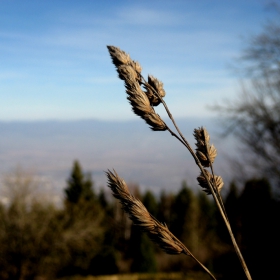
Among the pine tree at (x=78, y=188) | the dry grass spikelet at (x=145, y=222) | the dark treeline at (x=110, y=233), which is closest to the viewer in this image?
the dry grass spikelet at (x=145, y=222)

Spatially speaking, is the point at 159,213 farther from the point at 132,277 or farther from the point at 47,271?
the point at 47,271

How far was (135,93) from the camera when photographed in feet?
3.39

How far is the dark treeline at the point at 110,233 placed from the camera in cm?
1312

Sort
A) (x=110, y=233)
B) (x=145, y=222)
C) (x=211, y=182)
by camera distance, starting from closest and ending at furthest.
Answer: (x=145, y=222), (x=211, y=182), (x=110, y=233)

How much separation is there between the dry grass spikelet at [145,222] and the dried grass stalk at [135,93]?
0.52 feet

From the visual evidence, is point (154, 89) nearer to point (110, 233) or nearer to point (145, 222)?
point (145, 222)

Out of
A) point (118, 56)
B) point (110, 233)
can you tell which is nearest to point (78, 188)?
point (110, 233)

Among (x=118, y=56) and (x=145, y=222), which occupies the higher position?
(x=118, y=56)

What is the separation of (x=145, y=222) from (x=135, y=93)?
297 mm

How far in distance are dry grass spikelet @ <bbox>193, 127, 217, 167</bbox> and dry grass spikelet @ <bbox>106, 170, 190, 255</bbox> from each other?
22cm

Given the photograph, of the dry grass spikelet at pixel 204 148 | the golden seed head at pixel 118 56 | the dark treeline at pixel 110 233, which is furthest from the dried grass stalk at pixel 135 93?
the dark treeline at pixel 110 233

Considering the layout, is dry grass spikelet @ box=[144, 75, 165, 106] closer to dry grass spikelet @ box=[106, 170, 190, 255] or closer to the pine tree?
dry grass spikelet @ box=[106, 170, 190, 255]

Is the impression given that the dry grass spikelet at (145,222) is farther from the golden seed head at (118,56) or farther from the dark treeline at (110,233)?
the dark treeline at (110,233)

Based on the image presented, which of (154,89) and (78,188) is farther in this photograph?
(78,188)
